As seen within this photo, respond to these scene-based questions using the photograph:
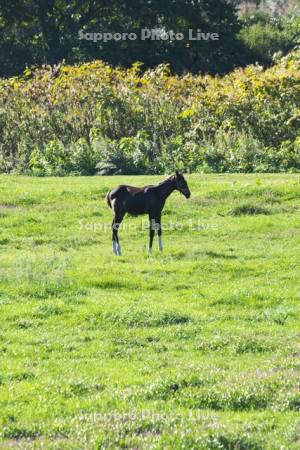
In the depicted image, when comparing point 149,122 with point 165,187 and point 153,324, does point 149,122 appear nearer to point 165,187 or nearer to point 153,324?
point 165,187

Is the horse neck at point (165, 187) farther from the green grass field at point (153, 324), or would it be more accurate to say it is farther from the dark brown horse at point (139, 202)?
the green grass field at point (153, 324)

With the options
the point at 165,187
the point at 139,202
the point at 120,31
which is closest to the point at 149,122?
the point at 165,187

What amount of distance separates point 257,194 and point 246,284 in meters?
9.91

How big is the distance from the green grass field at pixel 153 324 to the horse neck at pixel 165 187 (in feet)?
4.59

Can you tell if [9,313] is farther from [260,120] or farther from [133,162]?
[260,120]

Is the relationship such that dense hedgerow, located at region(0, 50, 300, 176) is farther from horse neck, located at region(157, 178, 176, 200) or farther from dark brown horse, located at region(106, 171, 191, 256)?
dark brown horse, located at region(106, 171, 191, 256)

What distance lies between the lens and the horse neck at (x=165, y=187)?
2358 centimetres

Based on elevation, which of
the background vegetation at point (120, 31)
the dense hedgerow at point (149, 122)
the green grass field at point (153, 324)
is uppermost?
the background vegetation at point (120, 31)

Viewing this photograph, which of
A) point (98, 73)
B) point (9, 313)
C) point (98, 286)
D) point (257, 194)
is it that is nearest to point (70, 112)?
point (98, 73)

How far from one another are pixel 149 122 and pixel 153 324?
25.0 meters

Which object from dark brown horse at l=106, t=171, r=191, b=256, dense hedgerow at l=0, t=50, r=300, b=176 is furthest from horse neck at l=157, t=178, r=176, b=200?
dense hedgerow at l=0, t=50, r=300, b=176

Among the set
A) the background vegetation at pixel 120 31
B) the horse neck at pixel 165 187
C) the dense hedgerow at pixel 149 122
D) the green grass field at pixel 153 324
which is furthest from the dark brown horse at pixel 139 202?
the background vegetation at pixel 120 31

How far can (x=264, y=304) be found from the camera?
59.2ft

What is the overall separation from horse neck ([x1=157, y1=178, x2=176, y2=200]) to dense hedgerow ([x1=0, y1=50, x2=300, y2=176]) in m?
12.4
